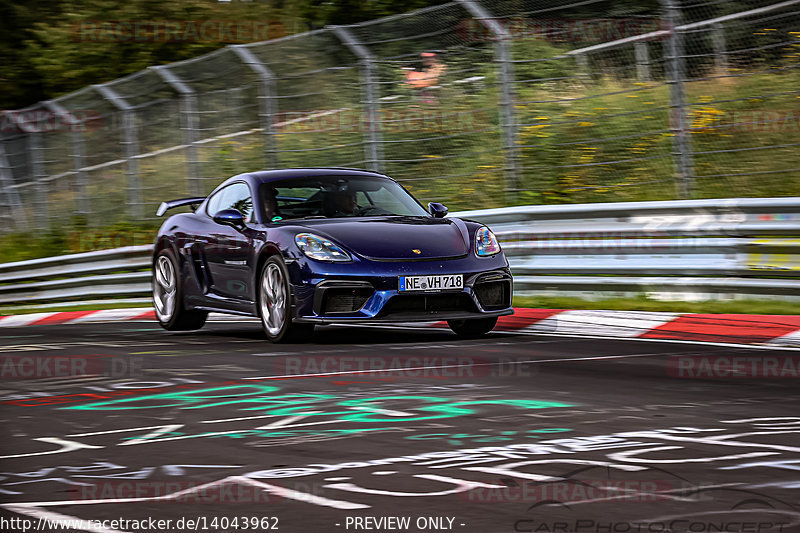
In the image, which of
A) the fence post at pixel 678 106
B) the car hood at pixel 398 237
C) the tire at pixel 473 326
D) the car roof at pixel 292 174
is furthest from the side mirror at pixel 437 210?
the fence post at pixel 678 106

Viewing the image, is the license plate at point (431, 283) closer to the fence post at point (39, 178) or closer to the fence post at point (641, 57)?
the fence post at point (641, 57)

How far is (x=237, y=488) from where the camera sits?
435 cm

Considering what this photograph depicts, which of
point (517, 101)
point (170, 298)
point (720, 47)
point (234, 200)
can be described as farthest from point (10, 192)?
point (720, 47)

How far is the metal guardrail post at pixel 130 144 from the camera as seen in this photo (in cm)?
1794

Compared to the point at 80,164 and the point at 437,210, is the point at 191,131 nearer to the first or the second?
the point at 80,164

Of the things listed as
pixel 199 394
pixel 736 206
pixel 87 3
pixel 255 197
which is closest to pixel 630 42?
pixel 736 206

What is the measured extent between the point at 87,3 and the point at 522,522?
33884mm

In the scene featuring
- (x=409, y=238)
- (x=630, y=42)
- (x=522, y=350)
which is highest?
(x=630, y=42)

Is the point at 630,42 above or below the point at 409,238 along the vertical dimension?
above

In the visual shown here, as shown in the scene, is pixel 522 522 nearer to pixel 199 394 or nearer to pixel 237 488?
pixel 237 488

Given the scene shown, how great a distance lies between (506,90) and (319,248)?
12.2 feet

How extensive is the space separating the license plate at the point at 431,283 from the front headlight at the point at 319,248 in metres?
0.43

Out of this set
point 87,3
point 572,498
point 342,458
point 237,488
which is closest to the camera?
point 572,498

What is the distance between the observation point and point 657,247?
1082 centimetres
